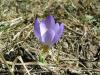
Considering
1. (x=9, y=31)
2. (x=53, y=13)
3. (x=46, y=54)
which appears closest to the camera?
(x=46, y=54)

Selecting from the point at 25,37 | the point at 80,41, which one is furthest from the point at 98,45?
the point at 25,37

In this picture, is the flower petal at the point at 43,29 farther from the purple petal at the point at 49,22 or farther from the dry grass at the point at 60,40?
the dry grass at the point at 60,40

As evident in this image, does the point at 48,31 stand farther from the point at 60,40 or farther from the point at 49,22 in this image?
the point at 60,40

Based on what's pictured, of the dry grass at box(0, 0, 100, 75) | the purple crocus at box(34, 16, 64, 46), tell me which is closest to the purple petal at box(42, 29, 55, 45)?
the purple crocus at box(34, 16, 64, 46)

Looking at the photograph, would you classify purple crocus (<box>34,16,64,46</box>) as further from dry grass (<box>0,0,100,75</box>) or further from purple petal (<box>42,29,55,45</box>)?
dry grass (<box>0,0,100,75</box>)

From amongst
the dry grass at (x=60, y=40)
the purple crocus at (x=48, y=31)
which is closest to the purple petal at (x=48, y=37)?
the purple crocus at (x=48, y=31)

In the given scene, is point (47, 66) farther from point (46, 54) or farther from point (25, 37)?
point (25, 37)

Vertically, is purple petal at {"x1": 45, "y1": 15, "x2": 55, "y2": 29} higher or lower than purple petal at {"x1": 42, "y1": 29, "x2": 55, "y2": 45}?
higher

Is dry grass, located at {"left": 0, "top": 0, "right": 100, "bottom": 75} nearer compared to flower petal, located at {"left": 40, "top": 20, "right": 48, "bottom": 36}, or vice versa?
flower petal, located at {"left": 40, "top": 20, "right": 48, "bottom": 36}

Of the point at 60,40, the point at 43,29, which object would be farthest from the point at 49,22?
the point at 60,40
